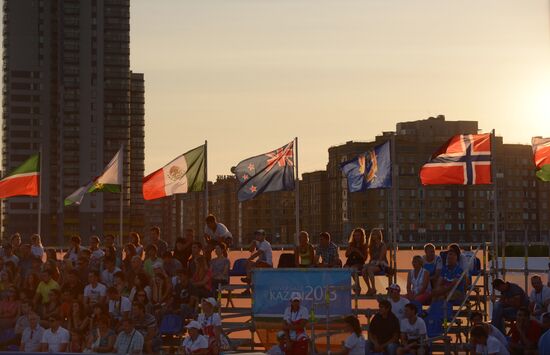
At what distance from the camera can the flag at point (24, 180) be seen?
35094mm

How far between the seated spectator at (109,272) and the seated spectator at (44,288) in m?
1.01

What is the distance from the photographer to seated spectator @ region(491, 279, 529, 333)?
885 inches

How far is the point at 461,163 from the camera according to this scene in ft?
89.7

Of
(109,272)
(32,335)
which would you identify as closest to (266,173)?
(109,272)

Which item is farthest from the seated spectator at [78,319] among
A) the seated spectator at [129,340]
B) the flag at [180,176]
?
the flag at [180,176]

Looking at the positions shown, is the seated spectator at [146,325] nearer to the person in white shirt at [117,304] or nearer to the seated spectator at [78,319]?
the person in white shirt at [117,304]

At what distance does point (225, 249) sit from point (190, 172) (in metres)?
6.26

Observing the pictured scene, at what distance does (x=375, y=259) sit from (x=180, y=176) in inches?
322

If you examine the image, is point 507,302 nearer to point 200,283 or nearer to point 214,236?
point 200,283

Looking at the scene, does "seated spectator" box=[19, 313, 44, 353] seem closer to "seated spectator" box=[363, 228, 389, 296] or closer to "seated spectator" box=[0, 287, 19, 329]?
"seated spectator" box=[0, 287, 19, 329]

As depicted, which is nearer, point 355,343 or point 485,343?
point 485,343

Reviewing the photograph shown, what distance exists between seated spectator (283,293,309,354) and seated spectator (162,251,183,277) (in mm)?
4207

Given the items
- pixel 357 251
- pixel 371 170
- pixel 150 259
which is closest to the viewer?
pixel 357 251

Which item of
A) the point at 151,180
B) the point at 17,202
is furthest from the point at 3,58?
the point at 151,180
